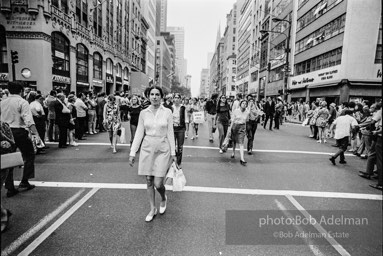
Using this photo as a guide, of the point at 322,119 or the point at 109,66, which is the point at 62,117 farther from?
the point at 109,66

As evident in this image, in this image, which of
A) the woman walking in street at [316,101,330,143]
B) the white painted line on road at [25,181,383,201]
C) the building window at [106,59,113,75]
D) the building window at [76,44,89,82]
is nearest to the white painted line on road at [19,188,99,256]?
the white painted line on road at [25,181,383,201]

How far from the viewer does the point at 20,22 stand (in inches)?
817

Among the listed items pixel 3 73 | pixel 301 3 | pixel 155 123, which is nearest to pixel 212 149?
pixel 155 123

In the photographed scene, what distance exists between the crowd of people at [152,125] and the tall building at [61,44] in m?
8.34

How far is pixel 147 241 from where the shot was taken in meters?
3.37

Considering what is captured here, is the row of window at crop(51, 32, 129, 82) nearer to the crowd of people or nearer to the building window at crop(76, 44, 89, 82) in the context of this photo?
the building window at crop(76, 44, 89, 82)

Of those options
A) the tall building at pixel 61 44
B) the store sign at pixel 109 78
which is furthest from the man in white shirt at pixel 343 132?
the store sign at pixel 109 78

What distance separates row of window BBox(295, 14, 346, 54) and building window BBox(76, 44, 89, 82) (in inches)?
1117

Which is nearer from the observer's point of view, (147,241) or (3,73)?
(147,241)

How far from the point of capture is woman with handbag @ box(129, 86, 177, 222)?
383cm

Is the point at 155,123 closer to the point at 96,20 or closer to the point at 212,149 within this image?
the point at 212,149

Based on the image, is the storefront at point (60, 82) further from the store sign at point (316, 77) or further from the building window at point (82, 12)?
the store sign at point (316, 77)

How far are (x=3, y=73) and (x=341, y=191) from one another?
24713 mm

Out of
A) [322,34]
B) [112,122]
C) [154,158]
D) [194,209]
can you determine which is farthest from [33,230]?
[322,34]
